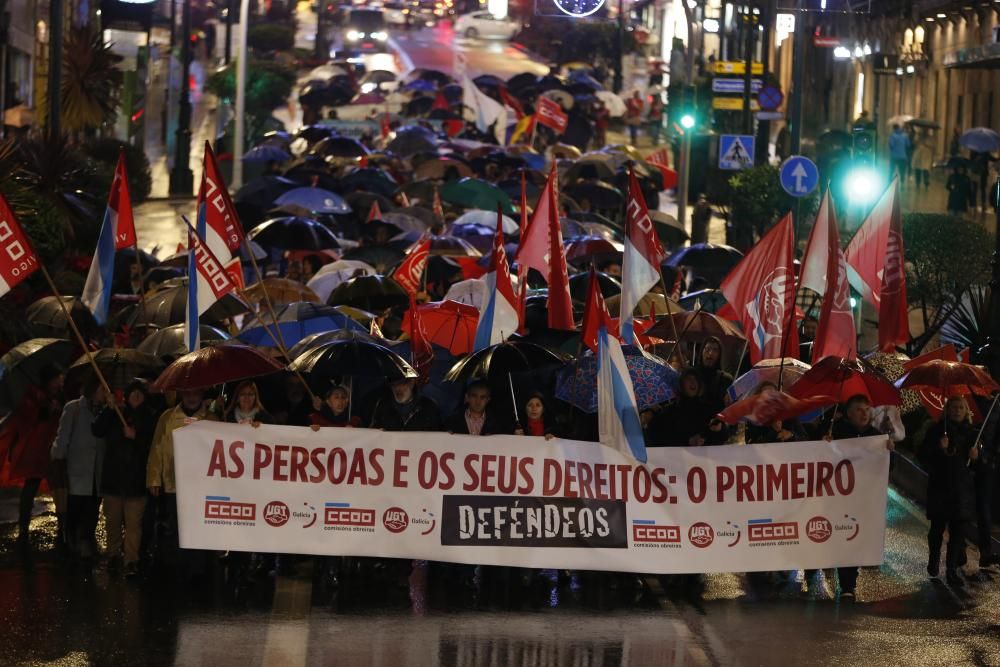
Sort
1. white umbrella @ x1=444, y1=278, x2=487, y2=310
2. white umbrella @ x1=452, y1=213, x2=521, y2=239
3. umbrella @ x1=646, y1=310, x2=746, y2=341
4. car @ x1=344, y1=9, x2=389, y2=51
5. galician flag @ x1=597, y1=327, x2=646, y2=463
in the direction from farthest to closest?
1. car @ x1=344, y1=9, x2=389, y2=51
2. white umbrella @ x1=452, y1=213, x2=521, y2=239
3. white umbrella @ x1=444, y1=278, x2=487, y2=310
4. umbrella @ x1=646, y1=310, x2=746, y2=341
5. galician flag @ x1=597, y1=327, x2=646, y2=463

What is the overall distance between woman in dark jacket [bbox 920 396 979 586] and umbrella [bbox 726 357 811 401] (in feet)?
3.38

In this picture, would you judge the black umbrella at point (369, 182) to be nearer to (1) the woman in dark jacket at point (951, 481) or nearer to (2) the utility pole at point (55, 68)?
(2) the utility pole at point (55, 68)

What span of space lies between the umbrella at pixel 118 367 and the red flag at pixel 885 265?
520 cm

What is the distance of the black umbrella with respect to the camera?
31.6m

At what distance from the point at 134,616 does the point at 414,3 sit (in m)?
107

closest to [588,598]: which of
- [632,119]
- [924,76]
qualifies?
[924,76]

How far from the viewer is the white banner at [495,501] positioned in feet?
38.5

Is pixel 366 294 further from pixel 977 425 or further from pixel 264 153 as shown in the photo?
pixel 264 153

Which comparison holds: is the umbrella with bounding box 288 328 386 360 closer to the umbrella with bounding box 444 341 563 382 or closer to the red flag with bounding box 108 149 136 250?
the umbrella with bounding box 444 341 563 382

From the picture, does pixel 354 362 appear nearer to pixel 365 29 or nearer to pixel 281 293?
pixel 281 293

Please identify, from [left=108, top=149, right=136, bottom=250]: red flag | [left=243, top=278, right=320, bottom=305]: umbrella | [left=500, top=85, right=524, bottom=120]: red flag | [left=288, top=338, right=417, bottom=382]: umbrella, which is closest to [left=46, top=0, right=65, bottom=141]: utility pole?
[left=243, top=278, right=320, bottom=305]: umbrella

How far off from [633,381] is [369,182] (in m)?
19.7

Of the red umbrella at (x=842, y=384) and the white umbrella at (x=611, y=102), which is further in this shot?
the white umbrella at (x=611, y=102)

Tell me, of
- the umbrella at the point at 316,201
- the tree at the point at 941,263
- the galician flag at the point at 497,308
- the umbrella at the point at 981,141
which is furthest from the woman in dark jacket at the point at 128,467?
the umbrella at the point at 981,141
